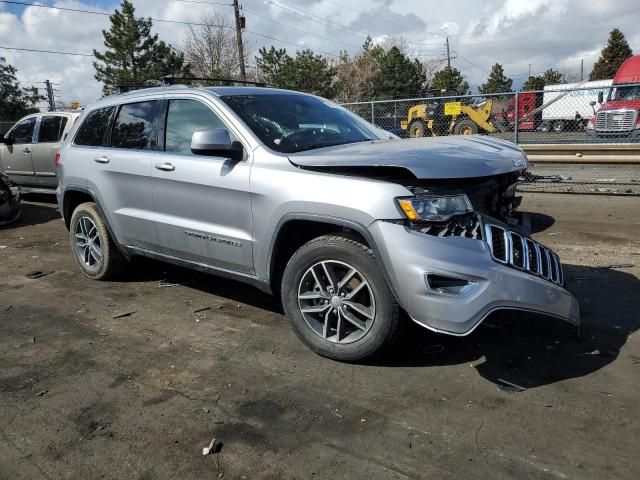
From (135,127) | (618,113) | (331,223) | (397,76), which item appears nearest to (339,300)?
(331,223)

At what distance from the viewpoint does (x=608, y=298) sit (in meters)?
4.59

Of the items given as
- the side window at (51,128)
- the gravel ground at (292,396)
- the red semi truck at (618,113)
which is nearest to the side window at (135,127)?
the gravel ground at (292,396)

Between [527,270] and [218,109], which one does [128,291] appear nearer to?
[218,109]

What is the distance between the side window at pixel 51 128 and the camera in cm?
1054

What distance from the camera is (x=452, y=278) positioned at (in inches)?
121

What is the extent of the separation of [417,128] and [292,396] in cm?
1492

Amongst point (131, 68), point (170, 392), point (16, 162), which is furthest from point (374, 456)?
point (131, 68)

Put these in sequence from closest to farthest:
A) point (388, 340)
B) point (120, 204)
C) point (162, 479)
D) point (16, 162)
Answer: point (162, 479) < point (388, 340) < point (120, 204) < point (16, 162)

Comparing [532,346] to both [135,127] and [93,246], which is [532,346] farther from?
[93,246]

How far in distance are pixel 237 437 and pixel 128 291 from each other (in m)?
2.90

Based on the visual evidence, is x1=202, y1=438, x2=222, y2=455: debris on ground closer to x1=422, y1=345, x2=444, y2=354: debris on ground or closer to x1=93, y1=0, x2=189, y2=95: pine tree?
x1=422, y1=345, x2=444, y2=354: debris on ground

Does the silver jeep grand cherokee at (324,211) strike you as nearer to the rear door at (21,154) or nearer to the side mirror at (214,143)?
the side mirror at (214,143)

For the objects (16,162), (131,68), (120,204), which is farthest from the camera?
(131,68)

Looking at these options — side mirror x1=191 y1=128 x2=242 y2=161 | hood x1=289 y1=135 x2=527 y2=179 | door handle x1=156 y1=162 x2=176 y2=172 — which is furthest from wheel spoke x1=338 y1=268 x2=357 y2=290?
door handle x1=156 y1=162 x2=176 y2=172
